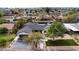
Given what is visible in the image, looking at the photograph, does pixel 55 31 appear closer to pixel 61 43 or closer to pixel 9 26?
pixel 61 43

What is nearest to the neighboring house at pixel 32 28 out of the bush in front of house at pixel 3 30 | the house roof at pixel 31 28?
the house roof at pixel 31 28

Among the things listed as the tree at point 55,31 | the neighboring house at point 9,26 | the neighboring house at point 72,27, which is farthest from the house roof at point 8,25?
the neighboring house at point 72,27

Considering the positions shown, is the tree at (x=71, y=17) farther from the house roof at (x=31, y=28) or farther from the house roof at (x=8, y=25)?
the house roof at (x=8, y=25)

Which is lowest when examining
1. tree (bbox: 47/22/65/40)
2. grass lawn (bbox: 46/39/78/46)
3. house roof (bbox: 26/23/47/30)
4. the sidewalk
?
the sidewalk

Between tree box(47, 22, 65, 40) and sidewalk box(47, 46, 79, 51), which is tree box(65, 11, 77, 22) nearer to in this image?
tree box(47, 22, 65, 40)

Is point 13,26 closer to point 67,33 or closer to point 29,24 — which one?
point 29,24

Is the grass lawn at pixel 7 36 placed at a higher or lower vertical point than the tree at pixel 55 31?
lower

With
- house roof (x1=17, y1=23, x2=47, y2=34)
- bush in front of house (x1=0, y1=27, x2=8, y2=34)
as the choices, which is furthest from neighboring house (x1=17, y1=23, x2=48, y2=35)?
bush in front of house (x1=0, y1=27, x2=8, y2=34)

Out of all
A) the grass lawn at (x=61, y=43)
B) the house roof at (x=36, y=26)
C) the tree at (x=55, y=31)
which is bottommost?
the grass lawn at (x=61, y=43)

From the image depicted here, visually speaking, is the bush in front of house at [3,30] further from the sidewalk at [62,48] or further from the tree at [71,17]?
the tree at [71,17]
